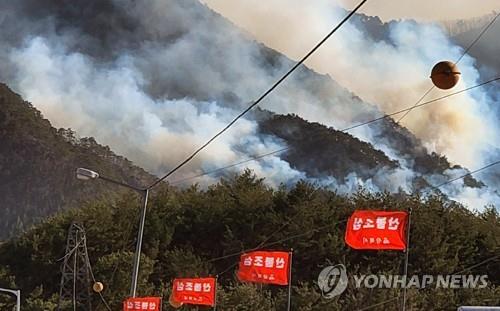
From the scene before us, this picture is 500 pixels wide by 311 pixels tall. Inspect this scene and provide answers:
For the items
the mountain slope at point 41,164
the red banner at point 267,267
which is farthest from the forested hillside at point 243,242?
the mountain slope at point 41,164

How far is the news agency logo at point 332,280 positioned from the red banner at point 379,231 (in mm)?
20713

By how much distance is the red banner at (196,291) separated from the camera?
77.3ft

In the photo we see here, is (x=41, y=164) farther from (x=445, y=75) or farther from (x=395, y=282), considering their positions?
(x=445, y=75)

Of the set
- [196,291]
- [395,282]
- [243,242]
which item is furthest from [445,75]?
[243,242]

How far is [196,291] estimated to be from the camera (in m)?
24.0

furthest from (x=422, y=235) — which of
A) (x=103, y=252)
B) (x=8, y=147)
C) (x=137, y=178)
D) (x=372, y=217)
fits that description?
(x=8, y=147)

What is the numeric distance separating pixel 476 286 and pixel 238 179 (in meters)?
19.4

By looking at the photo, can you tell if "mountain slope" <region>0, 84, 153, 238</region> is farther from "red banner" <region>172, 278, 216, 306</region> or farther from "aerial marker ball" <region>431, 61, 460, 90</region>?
"aerial marker ball" <region>431, 61, 460, 90</region>

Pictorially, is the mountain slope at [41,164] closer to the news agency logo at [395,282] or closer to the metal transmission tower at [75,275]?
the metal transmission tower at [75,275]

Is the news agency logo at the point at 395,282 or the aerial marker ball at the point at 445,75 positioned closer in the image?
the aerial marker ball at the point at 445,75

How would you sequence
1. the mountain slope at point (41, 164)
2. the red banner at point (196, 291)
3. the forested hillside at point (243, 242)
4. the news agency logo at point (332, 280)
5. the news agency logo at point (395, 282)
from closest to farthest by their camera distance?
the red banner at point (196, 291)
the news agency logo at point (395, 282)
the news agency logo at point (332, 280)
the forested hillside at point (243, 242)
the mountain slope at point (41, 164)

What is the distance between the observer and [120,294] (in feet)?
129

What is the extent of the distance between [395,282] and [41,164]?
44468 mm

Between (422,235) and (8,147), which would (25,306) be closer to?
(422,235)
